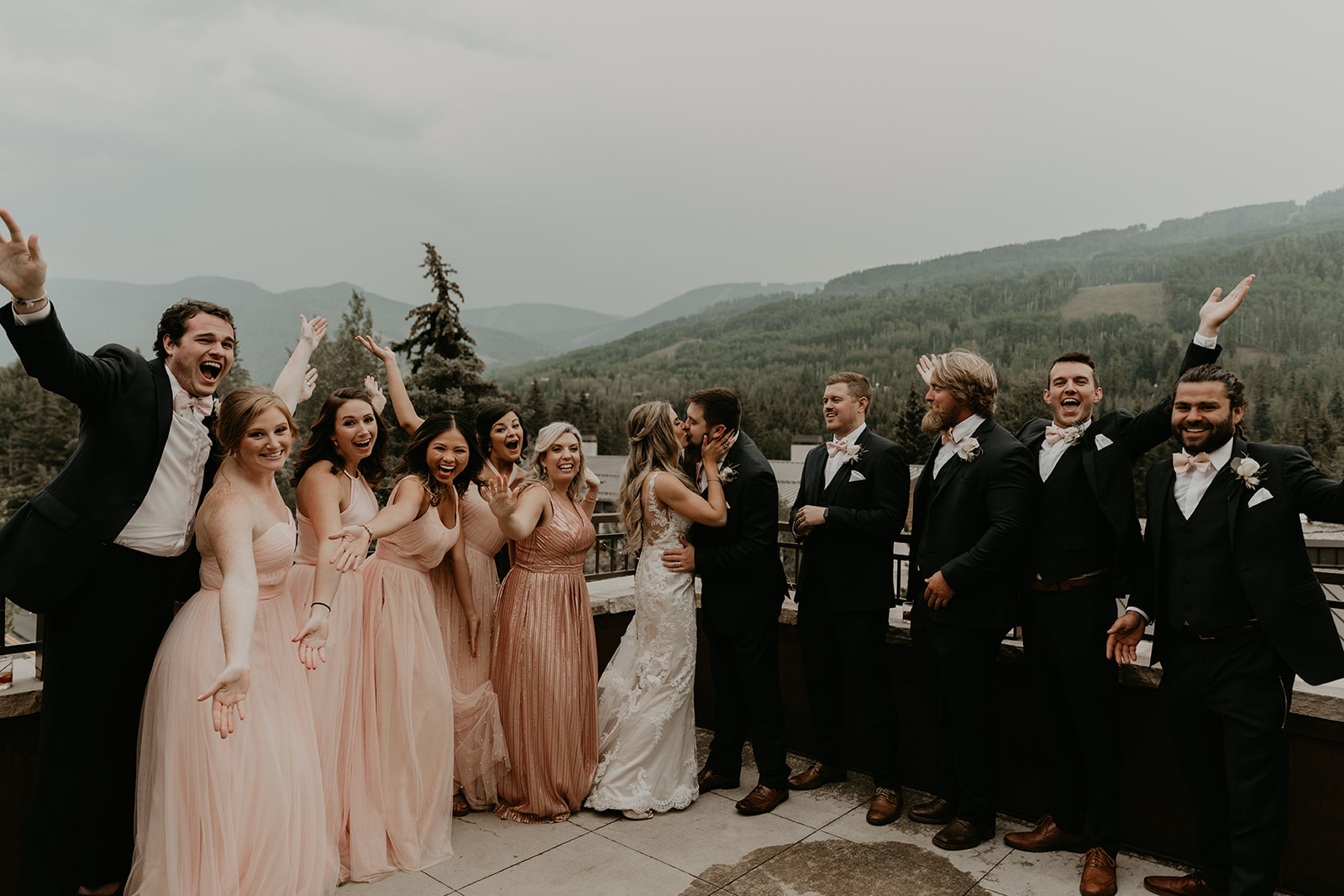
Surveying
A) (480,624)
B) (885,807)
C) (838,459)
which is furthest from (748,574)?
(480,624)

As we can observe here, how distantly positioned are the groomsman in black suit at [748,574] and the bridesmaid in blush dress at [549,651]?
0.58 meters

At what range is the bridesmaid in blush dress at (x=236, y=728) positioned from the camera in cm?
270

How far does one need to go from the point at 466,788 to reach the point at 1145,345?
84.3m

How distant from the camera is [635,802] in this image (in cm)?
395

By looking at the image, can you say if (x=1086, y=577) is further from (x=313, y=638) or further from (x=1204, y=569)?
(x=313, y=638)

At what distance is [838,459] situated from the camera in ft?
13.7

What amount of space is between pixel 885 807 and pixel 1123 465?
2.06 metres

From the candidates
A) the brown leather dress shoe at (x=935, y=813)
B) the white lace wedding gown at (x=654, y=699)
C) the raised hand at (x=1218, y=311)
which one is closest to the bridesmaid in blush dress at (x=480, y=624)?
the white lace wedding gown at (x=654, y=699)

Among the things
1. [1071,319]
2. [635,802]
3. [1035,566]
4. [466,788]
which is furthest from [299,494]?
[1071,319]

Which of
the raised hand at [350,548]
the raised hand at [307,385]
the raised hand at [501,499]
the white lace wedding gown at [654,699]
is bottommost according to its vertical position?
the white lace wedding gown at [654,699]

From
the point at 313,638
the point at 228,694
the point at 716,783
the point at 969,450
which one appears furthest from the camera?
the point at 716,783

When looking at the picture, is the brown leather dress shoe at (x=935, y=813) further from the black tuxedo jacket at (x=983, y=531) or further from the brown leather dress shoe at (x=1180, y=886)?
the black tuxedo jacket at (x=983, y=531)

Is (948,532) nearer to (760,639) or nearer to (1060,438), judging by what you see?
(1060,438)

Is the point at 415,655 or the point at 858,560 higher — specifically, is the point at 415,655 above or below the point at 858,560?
below
